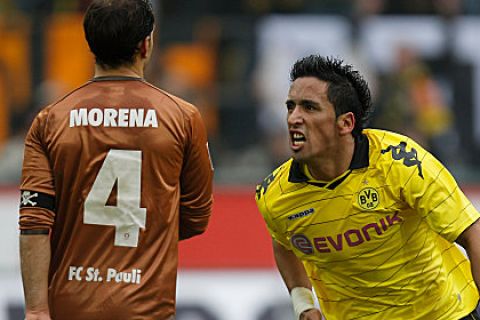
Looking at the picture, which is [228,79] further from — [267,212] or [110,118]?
[110,118]

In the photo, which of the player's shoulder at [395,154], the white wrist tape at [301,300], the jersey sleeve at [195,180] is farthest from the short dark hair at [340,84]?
the white wrist tape at [301,300]

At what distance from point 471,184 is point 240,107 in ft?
7.44

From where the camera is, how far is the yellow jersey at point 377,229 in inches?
198

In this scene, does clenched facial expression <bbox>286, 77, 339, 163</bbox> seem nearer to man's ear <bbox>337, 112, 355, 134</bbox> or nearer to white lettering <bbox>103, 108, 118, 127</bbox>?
man's ear <bbox>337, 112, 355, 134</bbox>

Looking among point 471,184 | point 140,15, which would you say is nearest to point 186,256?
point 471,184

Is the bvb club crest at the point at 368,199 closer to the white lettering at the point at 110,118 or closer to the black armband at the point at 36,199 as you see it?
the white lettering at the point at 110,118

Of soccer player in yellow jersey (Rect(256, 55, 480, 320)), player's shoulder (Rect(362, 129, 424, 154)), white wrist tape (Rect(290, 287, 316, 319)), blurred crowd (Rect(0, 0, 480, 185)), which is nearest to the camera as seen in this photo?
soccer player in yellow jersey (Rect(256, 55, 480, 320))

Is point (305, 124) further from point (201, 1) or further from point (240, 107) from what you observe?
point (201, 1)

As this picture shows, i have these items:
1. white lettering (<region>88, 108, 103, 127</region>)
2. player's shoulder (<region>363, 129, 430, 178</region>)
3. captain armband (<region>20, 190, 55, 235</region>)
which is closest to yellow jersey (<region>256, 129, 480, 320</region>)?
player's shoulder (<region>363, 129, 430, 178</region>)

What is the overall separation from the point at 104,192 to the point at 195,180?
1.38 ft

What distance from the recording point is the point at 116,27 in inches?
177

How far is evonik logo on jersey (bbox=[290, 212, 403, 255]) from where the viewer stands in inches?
201

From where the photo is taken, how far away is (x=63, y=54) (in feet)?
33.9

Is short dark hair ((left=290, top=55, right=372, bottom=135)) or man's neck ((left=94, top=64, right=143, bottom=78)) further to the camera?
short dark hair ((left=290, top=55, right=372, bottom=135))
